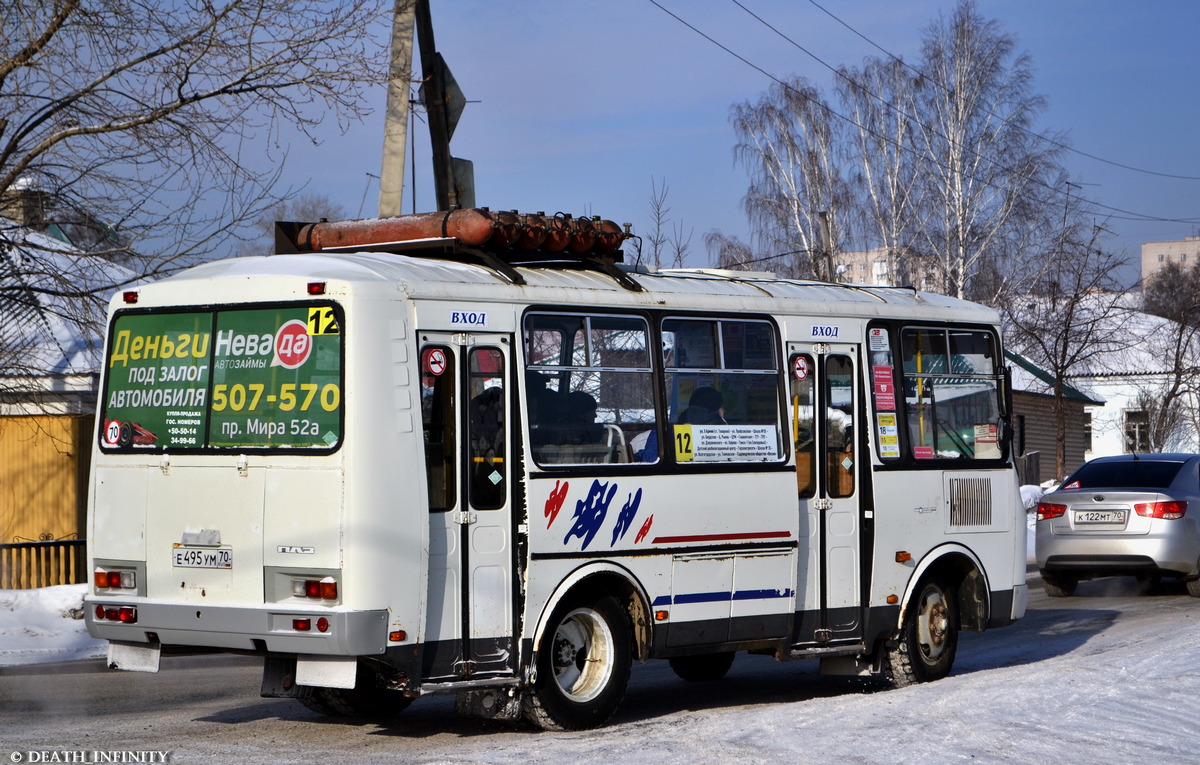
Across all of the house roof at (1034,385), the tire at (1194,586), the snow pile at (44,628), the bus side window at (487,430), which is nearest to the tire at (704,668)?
the bus side window at (487,430)

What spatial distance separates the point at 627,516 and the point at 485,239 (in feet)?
6.20

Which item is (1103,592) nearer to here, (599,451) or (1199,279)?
(599,451)

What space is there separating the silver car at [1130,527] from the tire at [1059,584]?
0.68 ft

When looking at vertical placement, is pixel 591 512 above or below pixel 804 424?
below

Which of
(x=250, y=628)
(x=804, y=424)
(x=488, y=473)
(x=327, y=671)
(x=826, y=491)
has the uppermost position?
(x=804, y=424)

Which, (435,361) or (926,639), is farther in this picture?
(926,639)

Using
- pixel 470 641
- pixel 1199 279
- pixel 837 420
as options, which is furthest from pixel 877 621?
pixel 1199 279

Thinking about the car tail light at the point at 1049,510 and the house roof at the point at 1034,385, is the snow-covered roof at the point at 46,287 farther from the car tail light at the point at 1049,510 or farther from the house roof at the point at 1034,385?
the house roof at the point at 1034,385

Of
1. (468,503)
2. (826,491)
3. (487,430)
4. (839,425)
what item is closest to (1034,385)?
(839,425)

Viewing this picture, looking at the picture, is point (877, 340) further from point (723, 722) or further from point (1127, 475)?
point (1127, 475)

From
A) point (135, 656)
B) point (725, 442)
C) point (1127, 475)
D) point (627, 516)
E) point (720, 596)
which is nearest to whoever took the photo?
point (135, 656)

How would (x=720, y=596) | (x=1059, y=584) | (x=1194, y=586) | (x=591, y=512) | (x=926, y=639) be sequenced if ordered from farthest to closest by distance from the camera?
(x=1059, y=584), (x=1194, y=586), (x=926, y=639), (x=720, y=596), (x=591, y=512)

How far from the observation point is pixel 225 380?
812 centimetres

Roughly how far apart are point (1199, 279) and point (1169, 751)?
46892 millimetres
